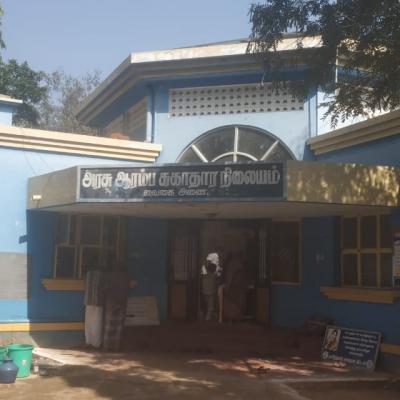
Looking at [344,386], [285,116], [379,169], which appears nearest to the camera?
[344,386]

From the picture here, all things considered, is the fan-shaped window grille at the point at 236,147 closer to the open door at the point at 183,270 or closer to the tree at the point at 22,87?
the open door at the point at 183,270

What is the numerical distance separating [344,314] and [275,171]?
3.20m

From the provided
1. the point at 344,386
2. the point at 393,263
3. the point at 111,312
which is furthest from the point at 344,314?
the point at 111,312

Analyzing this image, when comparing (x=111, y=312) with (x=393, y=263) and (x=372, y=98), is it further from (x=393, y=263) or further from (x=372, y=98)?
(x=372, y=98)

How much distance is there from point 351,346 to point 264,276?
241cm

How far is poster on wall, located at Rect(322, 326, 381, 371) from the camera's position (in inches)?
354

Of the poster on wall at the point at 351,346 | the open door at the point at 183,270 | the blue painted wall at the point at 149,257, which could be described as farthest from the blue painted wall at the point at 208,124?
the poster on wall at the point at 351,346

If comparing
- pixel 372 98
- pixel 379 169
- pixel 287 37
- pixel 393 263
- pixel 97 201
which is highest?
pixel 287 37

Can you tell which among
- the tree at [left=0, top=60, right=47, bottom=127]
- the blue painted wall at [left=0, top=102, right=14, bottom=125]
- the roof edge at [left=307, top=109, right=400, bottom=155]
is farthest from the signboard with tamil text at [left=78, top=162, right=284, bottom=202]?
the tree at [left=0, top=60, right=47, bottom=127]

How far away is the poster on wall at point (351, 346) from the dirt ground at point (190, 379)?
34cm

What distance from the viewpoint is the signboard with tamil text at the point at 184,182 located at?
8055 millimetres

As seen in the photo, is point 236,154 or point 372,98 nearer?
point 372,98

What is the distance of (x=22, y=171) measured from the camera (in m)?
10.4

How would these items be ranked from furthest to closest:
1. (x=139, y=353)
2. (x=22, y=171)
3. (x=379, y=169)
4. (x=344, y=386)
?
(x=22, y=171), (x=139, y=353), (x=379, y=169), (x=344, y=386)
